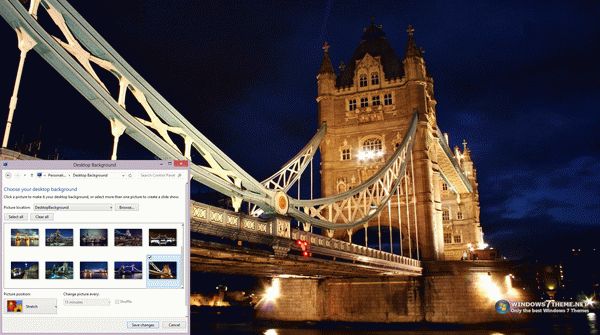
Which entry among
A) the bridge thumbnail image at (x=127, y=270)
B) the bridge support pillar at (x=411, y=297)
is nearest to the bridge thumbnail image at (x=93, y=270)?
the bridge thumbnail image at (x=127, y=270)

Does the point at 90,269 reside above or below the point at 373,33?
below

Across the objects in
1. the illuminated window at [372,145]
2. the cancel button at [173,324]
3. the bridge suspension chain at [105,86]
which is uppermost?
the illuminated window at [372,145]

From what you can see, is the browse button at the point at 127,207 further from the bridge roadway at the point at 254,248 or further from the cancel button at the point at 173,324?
the bridge roadway at the point at 254,248

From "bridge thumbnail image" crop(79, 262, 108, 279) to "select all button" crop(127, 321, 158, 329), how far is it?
64cm

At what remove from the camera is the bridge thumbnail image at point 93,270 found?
6.35m

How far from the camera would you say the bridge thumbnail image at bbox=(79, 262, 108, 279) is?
635 cm

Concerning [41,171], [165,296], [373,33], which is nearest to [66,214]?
[41,171]

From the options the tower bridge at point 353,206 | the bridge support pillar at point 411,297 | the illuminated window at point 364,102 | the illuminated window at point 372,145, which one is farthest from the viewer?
the illuminated window at point 364,102

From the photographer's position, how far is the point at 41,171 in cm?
660

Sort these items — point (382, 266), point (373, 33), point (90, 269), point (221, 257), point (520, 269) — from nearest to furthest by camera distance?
1. point (90, 269)
2. point (221, 257)
3. point (382, 266)
4. point (520, 269)
5. point (373, 33)

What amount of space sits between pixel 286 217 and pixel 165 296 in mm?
13302

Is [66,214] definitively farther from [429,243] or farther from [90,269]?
[429,243]

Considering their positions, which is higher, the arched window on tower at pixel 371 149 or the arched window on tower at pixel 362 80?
the arched window on tower at pixel 362 80

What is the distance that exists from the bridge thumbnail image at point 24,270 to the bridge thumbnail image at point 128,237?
986 millimetres
